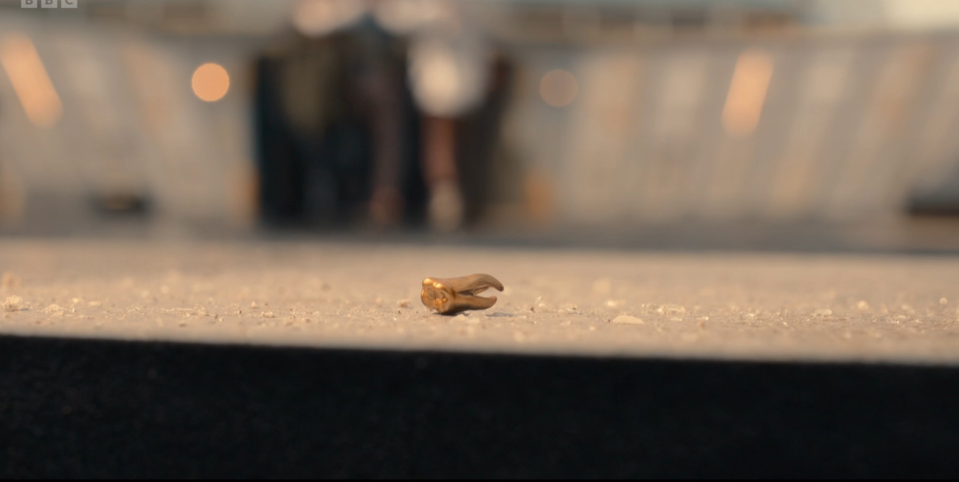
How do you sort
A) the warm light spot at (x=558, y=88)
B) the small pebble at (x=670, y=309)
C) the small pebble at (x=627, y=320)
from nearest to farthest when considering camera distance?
the small pebble at (x=627, y=320), the small pebble at (x=670, y=309), the warm light spot at (x=558, y=88)

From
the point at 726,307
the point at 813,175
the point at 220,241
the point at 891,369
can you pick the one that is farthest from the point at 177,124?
the point at 891,369

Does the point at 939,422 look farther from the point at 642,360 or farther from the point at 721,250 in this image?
the point at 721,250

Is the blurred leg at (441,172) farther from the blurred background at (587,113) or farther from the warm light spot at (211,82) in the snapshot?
the warm light spot at (211,82)

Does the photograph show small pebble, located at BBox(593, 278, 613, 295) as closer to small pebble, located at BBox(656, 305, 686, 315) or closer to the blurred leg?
small pebble, located at BBox(656, 305, 686, 315)

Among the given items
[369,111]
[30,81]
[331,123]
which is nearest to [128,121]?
[30,81]

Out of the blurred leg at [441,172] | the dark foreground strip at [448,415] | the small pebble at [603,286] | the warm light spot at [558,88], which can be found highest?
the warm light spot at [558,88]

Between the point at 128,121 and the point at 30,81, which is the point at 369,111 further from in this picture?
the point at 30,81

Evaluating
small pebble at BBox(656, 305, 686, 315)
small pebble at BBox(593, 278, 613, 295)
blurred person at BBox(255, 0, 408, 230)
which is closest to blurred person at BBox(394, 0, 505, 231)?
blurred person at BBox(255, 0, 408, 230)

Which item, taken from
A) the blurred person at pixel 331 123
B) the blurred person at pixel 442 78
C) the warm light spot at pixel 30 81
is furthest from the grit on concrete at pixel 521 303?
the warm light spot at pixel 30 81
